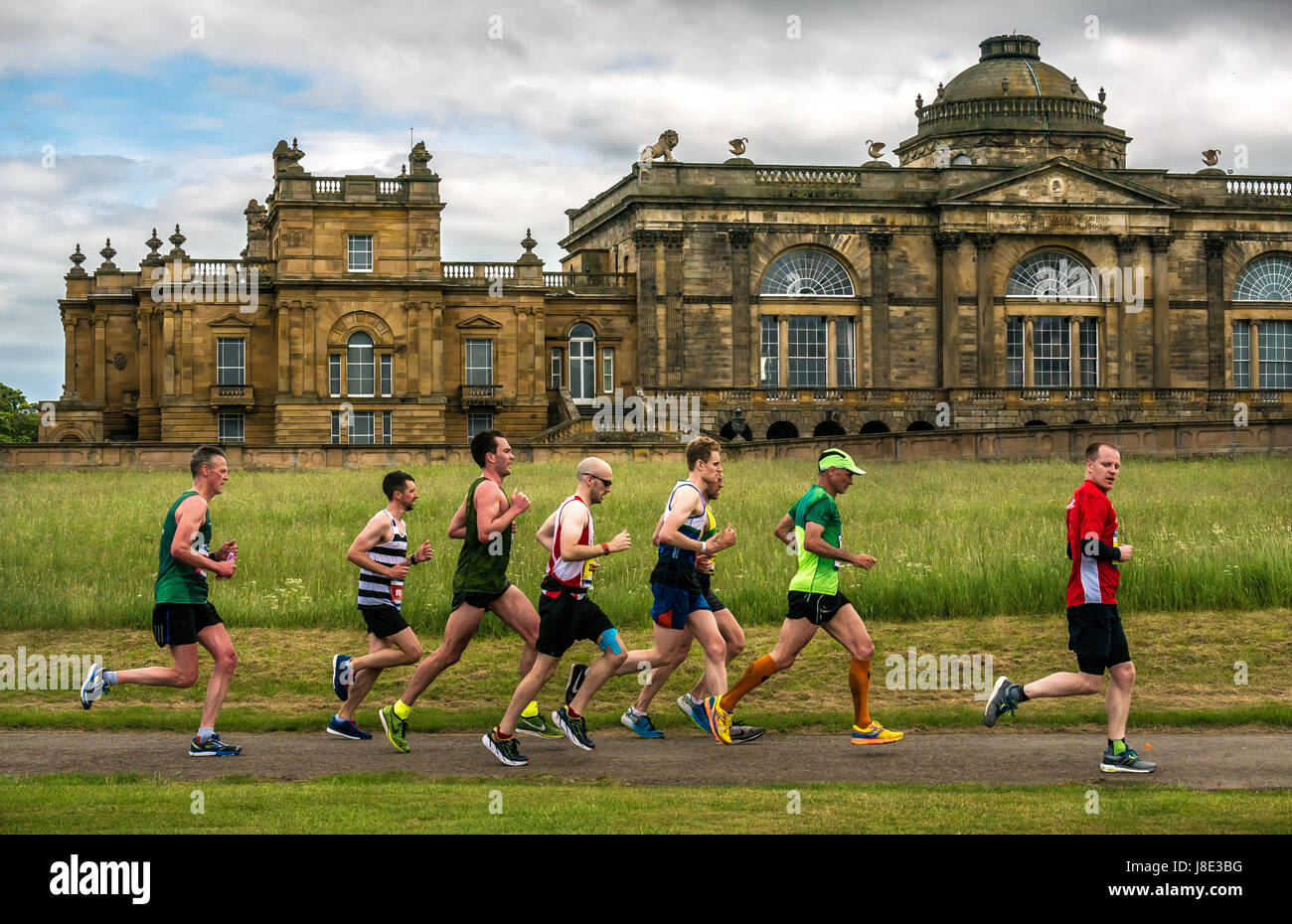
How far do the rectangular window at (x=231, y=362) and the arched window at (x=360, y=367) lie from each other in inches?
154

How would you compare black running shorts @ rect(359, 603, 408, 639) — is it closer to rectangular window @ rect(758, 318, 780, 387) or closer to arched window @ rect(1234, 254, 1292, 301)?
rectangular window @ rect(758, 318, 780, 387)

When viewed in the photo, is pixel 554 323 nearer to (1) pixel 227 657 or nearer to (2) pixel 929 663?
(2) pixel 929 663

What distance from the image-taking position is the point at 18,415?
94.5m

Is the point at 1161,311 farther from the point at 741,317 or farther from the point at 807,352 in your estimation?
the point at 741,317

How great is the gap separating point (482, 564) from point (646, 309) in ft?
175

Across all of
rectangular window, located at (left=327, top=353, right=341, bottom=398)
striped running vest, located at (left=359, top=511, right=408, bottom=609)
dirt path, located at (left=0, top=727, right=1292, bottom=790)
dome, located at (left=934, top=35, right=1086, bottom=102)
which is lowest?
dirt path, located at (left=0, top=727, right=1292, bottom=790)

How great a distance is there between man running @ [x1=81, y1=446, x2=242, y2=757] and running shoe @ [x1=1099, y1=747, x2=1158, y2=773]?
6.67m

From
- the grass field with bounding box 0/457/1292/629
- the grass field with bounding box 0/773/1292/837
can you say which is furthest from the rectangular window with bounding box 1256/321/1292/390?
the grass field with bounding box 0/773/1292/837

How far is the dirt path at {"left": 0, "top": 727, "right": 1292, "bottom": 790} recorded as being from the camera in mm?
12688

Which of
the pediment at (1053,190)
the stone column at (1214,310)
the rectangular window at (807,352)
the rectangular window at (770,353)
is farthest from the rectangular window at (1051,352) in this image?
the rectangular window at (770,353)

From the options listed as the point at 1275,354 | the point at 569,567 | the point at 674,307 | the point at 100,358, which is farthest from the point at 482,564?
the point at 1275,354
